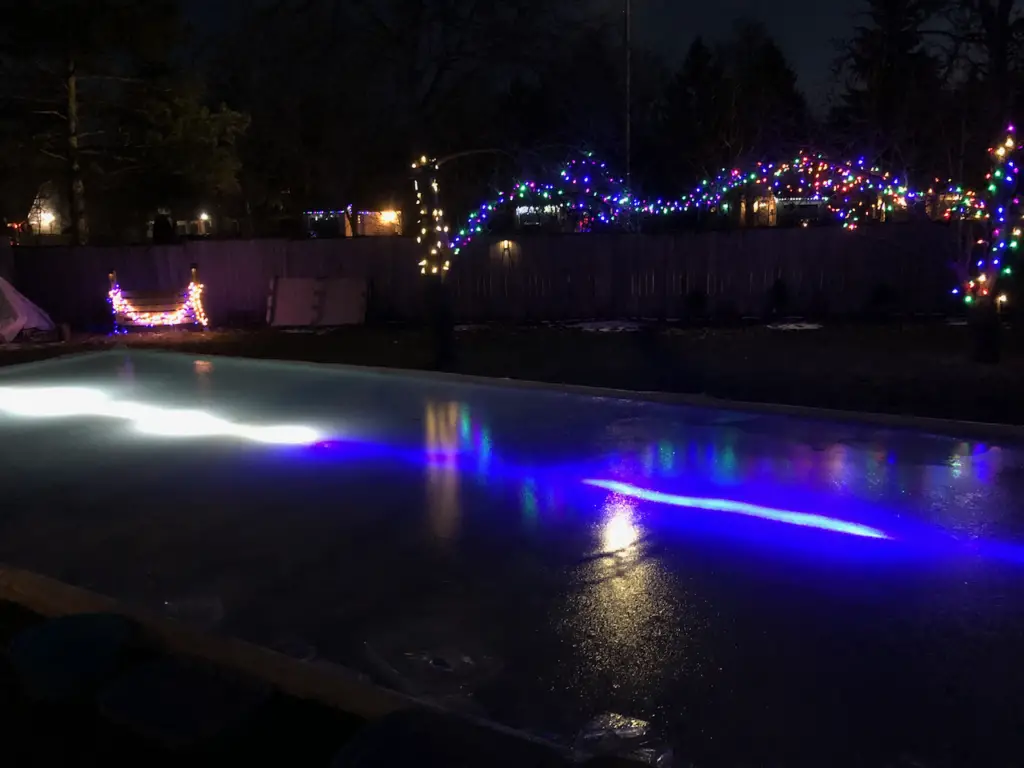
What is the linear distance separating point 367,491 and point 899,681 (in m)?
3.89

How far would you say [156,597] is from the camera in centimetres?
497

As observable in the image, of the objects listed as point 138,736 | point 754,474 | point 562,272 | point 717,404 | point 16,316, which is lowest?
point 138,736

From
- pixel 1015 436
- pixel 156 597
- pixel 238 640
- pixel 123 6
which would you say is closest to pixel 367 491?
pixel 156 597

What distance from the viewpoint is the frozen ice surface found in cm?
388

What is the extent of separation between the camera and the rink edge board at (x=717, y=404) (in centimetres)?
827

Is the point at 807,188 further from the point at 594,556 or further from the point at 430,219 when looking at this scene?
the point at 594,556

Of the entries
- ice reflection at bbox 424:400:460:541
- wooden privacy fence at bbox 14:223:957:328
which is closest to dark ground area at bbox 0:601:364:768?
ice reflection at bbox 424:400:460:541

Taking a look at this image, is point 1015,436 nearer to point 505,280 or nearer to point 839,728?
point 839,728

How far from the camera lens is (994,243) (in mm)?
11422

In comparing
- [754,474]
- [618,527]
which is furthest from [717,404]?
[618,527]

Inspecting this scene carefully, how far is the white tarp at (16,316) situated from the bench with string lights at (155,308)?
1211mm

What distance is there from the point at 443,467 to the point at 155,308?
38.0 feet

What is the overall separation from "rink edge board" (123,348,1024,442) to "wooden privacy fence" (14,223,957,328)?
634cm

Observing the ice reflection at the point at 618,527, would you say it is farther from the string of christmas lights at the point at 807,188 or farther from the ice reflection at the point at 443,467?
the string of christmas lights at the point at 807,188
